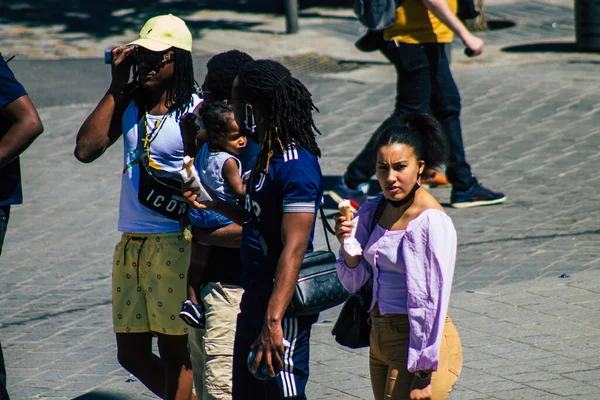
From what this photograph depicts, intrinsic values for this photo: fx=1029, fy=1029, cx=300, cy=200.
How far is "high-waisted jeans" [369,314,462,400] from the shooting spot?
3.46 m

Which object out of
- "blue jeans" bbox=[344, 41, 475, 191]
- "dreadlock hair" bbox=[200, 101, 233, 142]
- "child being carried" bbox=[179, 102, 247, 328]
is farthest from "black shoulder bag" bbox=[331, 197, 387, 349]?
"blue jeans" bbox=[344, 41, 475, 191]

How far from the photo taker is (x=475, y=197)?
7863 millimetres

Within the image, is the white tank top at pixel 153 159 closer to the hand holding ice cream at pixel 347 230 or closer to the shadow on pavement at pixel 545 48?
the hand holding ice cream at pixel 347 230

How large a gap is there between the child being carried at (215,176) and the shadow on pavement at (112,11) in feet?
36.5

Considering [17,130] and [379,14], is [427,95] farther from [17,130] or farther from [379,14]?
[17,130]

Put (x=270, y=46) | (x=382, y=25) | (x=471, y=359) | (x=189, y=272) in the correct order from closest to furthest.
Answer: (x=189, y=272), (x=471, y=359), (x=382, y=25), (x=270, y=46)

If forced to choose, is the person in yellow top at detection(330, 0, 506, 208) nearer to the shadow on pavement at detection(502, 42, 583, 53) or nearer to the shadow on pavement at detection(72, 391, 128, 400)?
the shadow on pavement at detection(72, 391, 128, 400)

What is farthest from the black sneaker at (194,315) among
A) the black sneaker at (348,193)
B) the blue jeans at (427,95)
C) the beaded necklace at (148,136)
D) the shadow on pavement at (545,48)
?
the shadow on pavement at (545,48)

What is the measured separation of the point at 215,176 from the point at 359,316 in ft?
2.67

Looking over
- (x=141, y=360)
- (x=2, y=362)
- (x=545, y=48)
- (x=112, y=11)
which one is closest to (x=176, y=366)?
(x=141, y=360)

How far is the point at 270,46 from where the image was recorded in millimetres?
14062

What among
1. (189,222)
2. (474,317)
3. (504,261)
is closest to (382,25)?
(504,261)

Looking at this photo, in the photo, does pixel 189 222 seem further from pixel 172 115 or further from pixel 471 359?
pixel 471 359

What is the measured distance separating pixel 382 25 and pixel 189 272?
3763 mm
